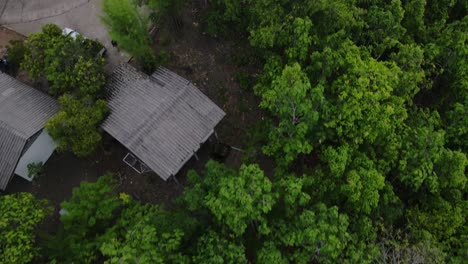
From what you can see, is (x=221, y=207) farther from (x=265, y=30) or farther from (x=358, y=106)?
(x=265, y=30)

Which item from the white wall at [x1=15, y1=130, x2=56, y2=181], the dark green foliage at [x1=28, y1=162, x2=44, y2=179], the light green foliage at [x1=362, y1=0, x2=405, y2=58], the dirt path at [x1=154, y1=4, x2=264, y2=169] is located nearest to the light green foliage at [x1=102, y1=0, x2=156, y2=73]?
the dirt path at [x1=154, y1=4, x2=264, y2=169]

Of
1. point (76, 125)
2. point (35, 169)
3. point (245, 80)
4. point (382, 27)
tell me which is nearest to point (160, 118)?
point (76, 125)

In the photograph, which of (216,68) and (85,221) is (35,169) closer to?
(85,221)

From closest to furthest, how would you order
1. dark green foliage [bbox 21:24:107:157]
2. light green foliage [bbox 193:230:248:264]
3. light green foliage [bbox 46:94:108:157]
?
light green foliage [bbox 193:230:248:264] → light green foliage [bbox 46:94:108:157] → dark green foliage [bbox 21:24:107:157]

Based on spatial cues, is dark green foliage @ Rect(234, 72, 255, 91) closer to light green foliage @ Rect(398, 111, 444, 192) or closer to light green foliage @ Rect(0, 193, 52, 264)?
light green foliage @ Rect(398, 111, 444, 192)

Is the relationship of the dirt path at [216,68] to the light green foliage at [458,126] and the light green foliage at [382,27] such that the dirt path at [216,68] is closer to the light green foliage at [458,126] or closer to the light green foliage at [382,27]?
the light green foliage at [382,27]

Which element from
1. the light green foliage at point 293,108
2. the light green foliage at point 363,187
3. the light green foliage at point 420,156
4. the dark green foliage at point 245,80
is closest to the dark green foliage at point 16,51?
the dark green foliage at point 245,80

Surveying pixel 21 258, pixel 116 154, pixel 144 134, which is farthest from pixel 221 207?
pixel 116 154
